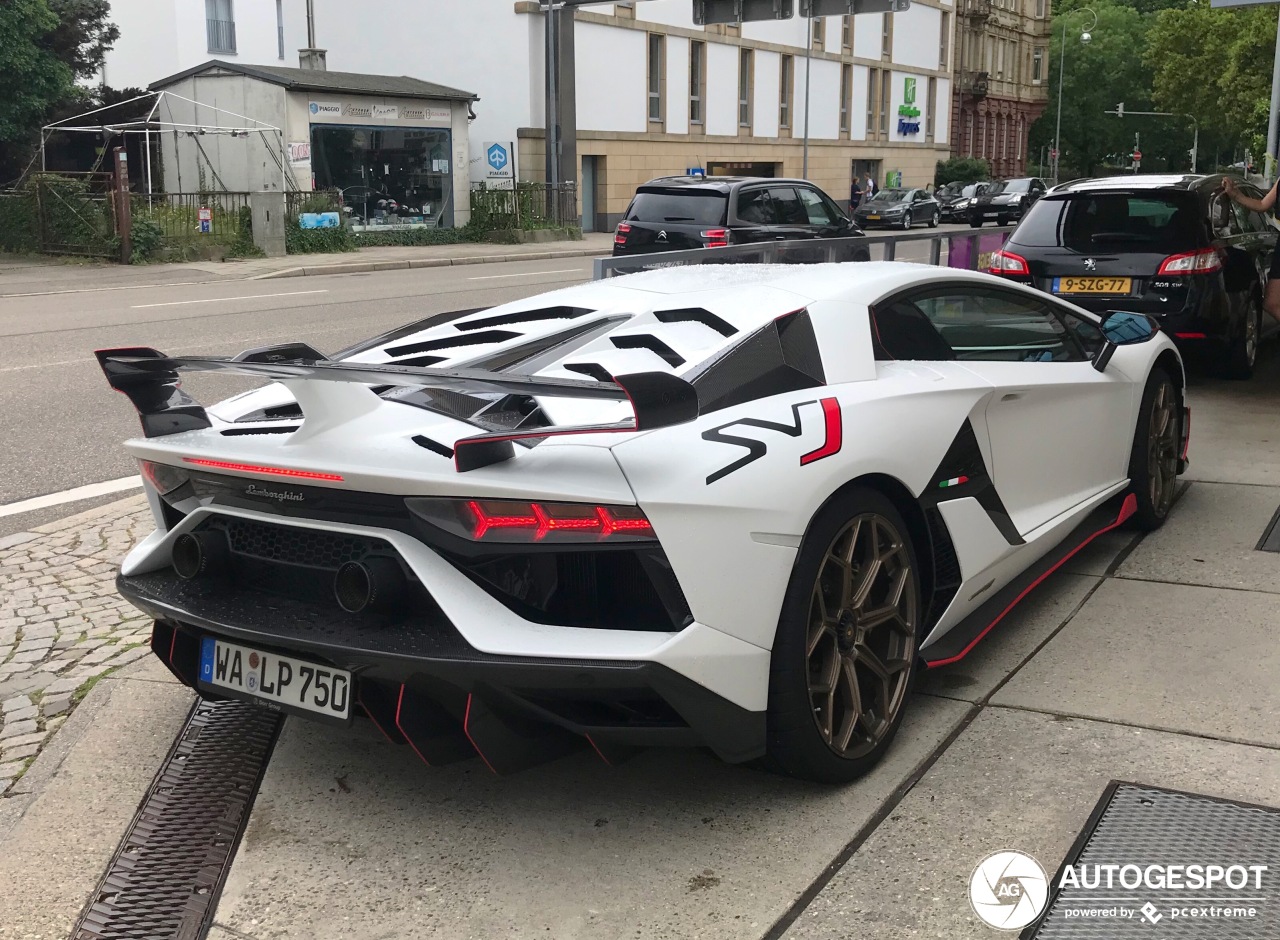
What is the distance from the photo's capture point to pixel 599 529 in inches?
117

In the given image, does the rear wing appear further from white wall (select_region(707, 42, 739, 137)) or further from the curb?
white wall (select_region(707, 42, 739, 137))

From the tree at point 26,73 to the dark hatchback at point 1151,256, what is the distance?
1002 inches

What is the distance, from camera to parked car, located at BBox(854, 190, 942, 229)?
4591 centimetres

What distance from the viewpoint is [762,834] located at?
3322 mm

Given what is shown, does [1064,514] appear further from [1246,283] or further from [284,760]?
[1246,283]

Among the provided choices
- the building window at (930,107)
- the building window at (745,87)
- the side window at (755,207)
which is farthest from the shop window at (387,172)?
the building window at (930,107)

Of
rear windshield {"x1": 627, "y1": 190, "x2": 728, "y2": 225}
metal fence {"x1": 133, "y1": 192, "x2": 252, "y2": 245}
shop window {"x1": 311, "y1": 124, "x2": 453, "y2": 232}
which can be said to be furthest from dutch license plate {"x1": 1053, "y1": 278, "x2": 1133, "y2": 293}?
shop window {"x1": 311, "y1": 124, "x2": 453, "y2": 232}

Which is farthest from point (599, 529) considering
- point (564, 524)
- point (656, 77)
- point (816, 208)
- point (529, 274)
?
point (656, 77)

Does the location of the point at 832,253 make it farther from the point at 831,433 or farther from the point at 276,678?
the point at 276,678

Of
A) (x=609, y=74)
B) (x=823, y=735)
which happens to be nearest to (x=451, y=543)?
(x=823, y=735)

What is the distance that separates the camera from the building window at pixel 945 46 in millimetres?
62531

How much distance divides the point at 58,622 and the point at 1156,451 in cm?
451

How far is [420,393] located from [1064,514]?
2.49m

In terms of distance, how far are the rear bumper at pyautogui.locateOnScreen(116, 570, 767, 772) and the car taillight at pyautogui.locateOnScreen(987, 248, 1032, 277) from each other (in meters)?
7.40
